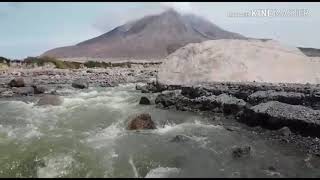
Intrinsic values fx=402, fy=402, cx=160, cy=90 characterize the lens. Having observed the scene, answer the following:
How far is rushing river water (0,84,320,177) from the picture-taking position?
8508 millimetres

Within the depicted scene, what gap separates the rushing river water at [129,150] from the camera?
8508 mm

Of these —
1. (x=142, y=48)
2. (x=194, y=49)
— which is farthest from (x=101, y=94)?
(x=142, y=48)

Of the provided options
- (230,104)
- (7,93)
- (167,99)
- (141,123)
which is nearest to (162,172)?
(141,123)

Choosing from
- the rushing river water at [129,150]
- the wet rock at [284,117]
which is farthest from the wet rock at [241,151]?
the wet rock at [284,117]

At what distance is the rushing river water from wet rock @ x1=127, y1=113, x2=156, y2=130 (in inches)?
10.6

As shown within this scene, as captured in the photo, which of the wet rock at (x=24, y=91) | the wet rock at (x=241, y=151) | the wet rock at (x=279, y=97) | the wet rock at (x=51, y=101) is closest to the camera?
the wet rock at (x=241, y=151)

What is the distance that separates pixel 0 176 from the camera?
8.40 metres

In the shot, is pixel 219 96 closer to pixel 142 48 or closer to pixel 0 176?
pixel 0 176

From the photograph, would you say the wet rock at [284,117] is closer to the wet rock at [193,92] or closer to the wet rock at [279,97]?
the wet rock at [279,97]

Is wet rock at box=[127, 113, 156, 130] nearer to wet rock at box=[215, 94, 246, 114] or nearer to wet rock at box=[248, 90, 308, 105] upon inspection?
wet rock at box=[215, 94, 246, 114]

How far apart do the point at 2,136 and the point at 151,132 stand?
4.35 meters

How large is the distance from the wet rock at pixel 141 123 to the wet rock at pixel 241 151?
11.2 ft

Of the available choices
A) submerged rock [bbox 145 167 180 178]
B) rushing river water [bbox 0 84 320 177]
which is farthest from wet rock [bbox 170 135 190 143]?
submerged rock [bbox 145 167 180 178]

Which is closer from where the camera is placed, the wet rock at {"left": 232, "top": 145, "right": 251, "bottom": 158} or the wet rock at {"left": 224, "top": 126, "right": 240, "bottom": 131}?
the wet rock at {"left": 232, "top": 145, "right": 251, "bottom": 158}
